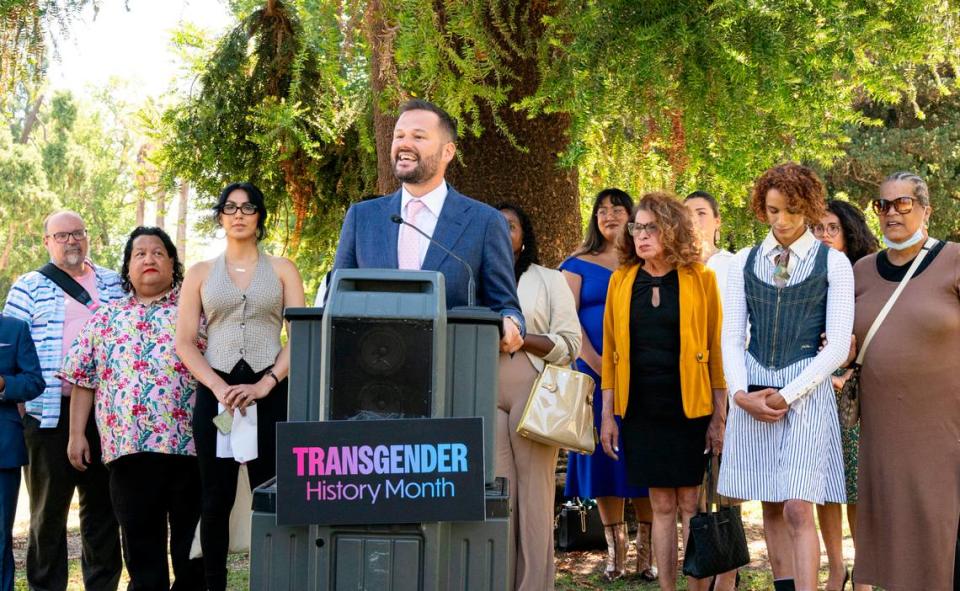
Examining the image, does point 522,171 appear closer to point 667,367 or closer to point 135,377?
point 667,367

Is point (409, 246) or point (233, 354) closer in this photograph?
point (409, 246)

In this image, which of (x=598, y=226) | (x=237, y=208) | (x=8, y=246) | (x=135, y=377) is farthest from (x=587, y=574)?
(x=8, y=246)

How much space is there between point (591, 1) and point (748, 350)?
1801 mm

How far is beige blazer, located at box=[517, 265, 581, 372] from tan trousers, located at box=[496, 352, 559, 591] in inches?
9.4

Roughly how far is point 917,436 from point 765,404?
738 mm

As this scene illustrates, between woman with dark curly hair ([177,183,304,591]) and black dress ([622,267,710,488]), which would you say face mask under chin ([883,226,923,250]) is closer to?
black dress ([622,267,710,488])

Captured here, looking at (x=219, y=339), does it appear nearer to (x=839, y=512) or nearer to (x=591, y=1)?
(x=591, y=1)

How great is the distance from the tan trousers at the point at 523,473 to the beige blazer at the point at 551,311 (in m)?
0.24

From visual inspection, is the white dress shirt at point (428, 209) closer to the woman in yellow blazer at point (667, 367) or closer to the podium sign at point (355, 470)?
the podium sign at point (355, 470)

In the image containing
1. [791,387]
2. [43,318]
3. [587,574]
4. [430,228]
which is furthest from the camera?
[587,574]

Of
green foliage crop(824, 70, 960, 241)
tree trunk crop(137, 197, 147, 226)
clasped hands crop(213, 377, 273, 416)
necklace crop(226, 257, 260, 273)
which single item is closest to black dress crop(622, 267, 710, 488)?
clasped hands crop(213, 377, 273, 416)

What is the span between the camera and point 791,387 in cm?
500

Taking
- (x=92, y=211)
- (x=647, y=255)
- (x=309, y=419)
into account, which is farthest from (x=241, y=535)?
(x=92, y=211)

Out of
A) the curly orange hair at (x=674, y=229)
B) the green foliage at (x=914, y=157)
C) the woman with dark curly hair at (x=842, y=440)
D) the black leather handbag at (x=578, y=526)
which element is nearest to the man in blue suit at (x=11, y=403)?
the curly orange hair at (x=674, y=229)
